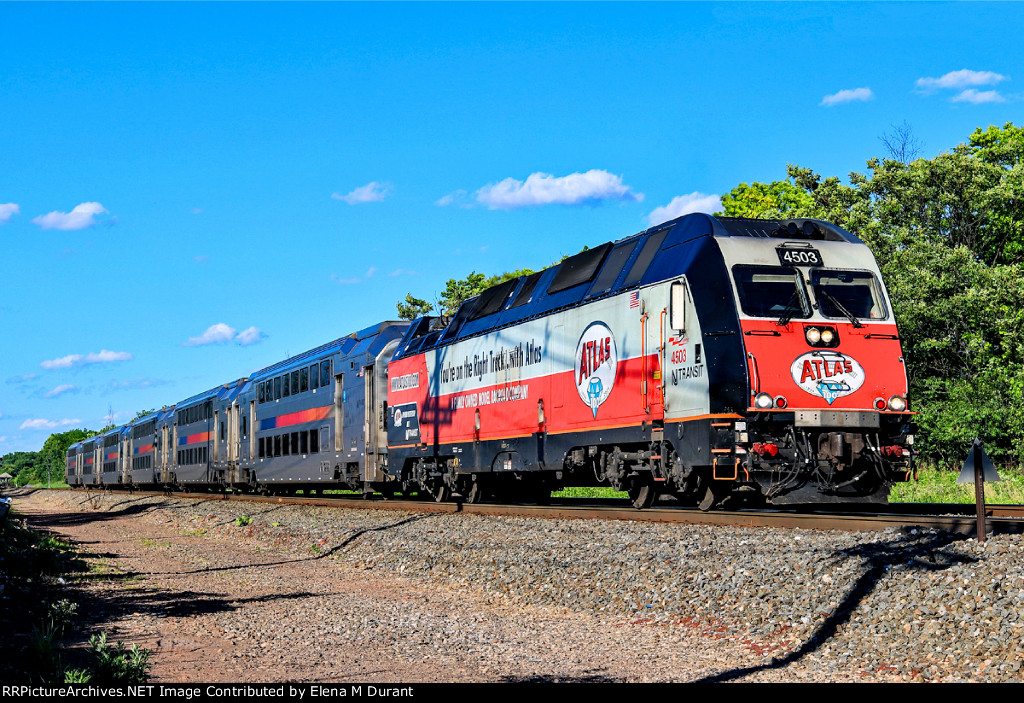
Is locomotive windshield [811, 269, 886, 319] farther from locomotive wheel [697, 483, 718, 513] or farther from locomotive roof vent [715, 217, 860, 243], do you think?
locomotive wheel [697, 483, 718, 513]

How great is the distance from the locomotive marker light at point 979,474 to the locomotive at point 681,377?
302 cm

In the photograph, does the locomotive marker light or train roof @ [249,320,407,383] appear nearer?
the locomotive marker light

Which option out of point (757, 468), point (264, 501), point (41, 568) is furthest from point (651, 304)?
point (264, 501)

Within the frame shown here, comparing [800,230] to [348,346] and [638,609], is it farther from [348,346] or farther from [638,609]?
[348,346]

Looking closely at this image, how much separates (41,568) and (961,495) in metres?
17.7

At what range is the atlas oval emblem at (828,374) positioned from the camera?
510 inches

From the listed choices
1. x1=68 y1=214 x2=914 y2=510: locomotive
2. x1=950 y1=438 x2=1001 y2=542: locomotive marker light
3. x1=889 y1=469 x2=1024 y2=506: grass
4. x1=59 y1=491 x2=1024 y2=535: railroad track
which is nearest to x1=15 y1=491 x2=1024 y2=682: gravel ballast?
x1=950 y1=438 x2=1001 y2=542: locomotive marker light

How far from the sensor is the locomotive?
A: 1280 centimetres

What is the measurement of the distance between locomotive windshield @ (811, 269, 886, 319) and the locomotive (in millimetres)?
23

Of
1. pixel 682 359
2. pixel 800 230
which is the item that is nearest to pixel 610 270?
pixel 682 359

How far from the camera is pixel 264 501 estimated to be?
102ft

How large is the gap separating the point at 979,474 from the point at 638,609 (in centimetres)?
371

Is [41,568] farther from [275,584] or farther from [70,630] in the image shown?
[70,630]

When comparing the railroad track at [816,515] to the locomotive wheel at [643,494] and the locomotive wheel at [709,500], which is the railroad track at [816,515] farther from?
the locomotive wheel at [709,500]
